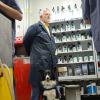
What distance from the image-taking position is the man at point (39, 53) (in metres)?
3.36

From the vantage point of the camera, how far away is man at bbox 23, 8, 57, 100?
3.36 m

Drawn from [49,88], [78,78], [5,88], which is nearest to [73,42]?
[78,78]

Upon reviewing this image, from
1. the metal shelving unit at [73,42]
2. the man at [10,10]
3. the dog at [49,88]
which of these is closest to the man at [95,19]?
the man at [10,10]

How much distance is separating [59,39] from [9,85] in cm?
457

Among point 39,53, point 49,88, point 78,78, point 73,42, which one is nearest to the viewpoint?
point 49,88

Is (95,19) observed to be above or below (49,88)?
above

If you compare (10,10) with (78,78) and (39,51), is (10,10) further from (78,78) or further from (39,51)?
(78,78)

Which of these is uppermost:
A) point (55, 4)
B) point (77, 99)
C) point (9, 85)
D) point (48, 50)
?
point (55, 4)

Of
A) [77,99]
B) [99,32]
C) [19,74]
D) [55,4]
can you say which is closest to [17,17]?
[99,32]

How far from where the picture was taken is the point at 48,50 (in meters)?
3.45

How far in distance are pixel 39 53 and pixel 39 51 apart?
30 mm

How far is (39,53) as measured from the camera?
134 inches

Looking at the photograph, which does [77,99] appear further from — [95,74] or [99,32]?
[99,32]

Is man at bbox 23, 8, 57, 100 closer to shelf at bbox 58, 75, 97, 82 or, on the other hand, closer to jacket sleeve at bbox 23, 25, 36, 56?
jacket sleeve at bbox 23, 25, 36, 56
